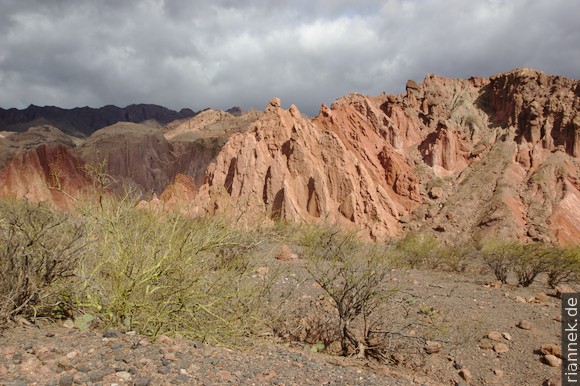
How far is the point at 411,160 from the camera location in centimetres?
5722

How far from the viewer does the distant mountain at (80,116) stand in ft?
416

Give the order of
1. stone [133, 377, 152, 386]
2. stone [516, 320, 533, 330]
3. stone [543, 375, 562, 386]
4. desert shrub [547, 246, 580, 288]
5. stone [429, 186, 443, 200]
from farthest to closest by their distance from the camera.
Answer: stone [429, 186, 443, 200]
desert shrub [547, 246, 580, 288]
stone [516, 320, 533, 330]
stone [543, 375, 562, 386]
stone [133, 377, 152, 386]

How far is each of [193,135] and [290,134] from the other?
4482 cm

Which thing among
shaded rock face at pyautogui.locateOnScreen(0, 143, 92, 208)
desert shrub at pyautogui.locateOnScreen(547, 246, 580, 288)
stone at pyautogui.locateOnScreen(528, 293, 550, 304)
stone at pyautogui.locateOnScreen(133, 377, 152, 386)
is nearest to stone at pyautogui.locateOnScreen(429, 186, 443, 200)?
desert shrub at pyautogui.locateOnScreen(547, 246, 580, 288)

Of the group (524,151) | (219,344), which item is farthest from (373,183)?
(219,344)

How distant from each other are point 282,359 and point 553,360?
857 cm

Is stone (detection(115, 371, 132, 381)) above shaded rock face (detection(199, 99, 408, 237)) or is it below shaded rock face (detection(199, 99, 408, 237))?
below

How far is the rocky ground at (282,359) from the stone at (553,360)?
0.02 meters

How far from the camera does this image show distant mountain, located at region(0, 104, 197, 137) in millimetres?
126875

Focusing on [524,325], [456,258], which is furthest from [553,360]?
[456,258]

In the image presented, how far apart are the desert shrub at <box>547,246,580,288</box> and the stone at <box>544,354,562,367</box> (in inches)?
494

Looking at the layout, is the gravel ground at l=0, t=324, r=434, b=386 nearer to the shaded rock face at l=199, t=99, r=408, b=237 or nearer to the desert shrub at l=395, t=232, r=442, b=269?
the desert shrub at l=395, t=232, r=442, b=269

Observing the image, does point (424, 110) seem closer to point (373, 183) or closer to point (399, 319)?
point (373, 183)

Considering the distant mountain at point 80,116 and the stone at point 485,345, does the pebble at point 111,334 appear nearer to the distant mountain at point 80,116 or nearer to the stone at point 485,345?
the stone at point 485,345
